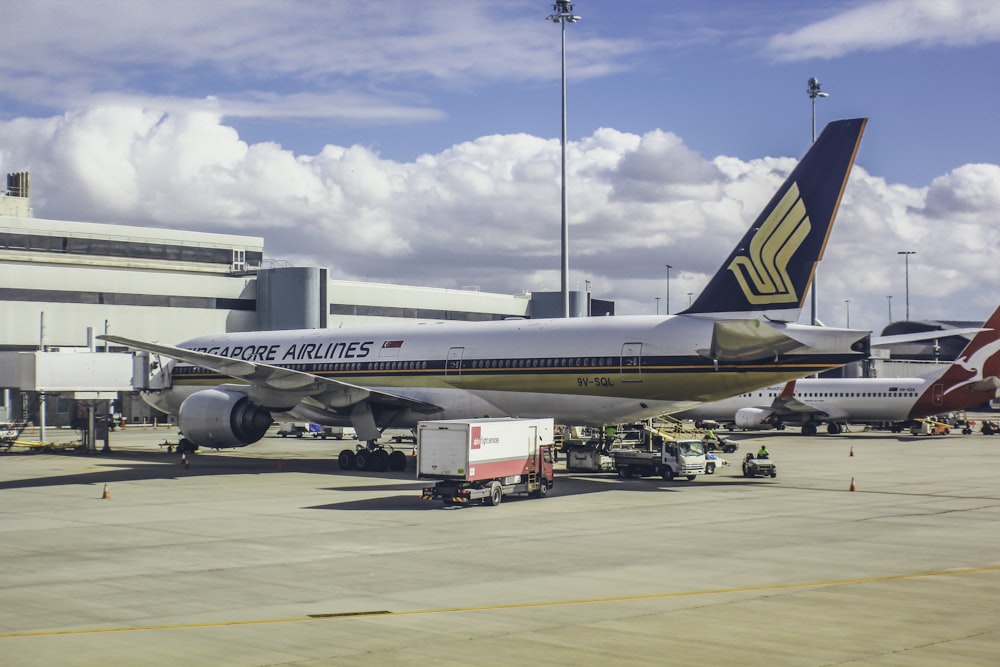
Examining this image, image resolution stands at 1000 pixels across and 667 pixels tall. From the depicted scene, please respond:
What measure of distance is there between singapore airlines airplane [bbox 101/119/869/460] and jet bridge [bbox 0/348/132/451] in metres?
5.56

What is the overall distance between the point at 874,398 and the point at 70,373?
51553 millimetres

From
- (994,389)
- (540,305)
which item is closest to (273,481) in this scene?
(994,389)

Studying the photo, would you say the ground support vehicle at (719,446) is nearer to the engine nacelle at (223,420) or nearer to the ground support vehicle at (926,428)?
the engine nacelle at (223,420)

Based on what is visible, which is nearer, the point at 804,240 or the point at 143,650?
the point at 143,650

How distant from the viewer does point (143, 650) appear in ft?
42.1

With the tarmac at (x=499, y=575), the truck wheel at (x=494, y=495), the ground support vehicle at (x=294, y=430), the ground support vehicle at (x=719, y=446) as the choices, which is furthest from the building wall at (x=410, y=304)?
the truck wheel at (x=494, y=495)

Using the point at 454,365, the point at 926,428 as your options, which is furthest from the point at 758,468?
the point at 926,428

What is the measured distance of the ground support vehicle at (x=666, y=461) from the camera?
3681 centimetres

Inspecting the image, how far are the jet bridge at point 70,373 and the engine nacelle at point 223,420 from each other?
8.01m

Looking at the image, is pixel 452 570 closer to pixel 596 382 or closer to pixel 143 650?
pixel 143 650

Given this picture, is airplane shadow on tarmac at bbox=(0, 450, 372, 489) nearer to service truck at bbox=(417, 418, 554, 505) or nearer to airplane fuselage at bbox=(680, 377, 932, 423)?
service truck at bbox=(417, 418, 554, 505)

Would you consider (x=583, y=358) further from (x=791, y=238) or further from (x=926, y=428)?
(x=926, y=428)

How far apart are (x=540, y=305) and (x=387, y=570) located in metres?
72.7

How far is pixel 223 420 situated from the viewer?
131 feet
